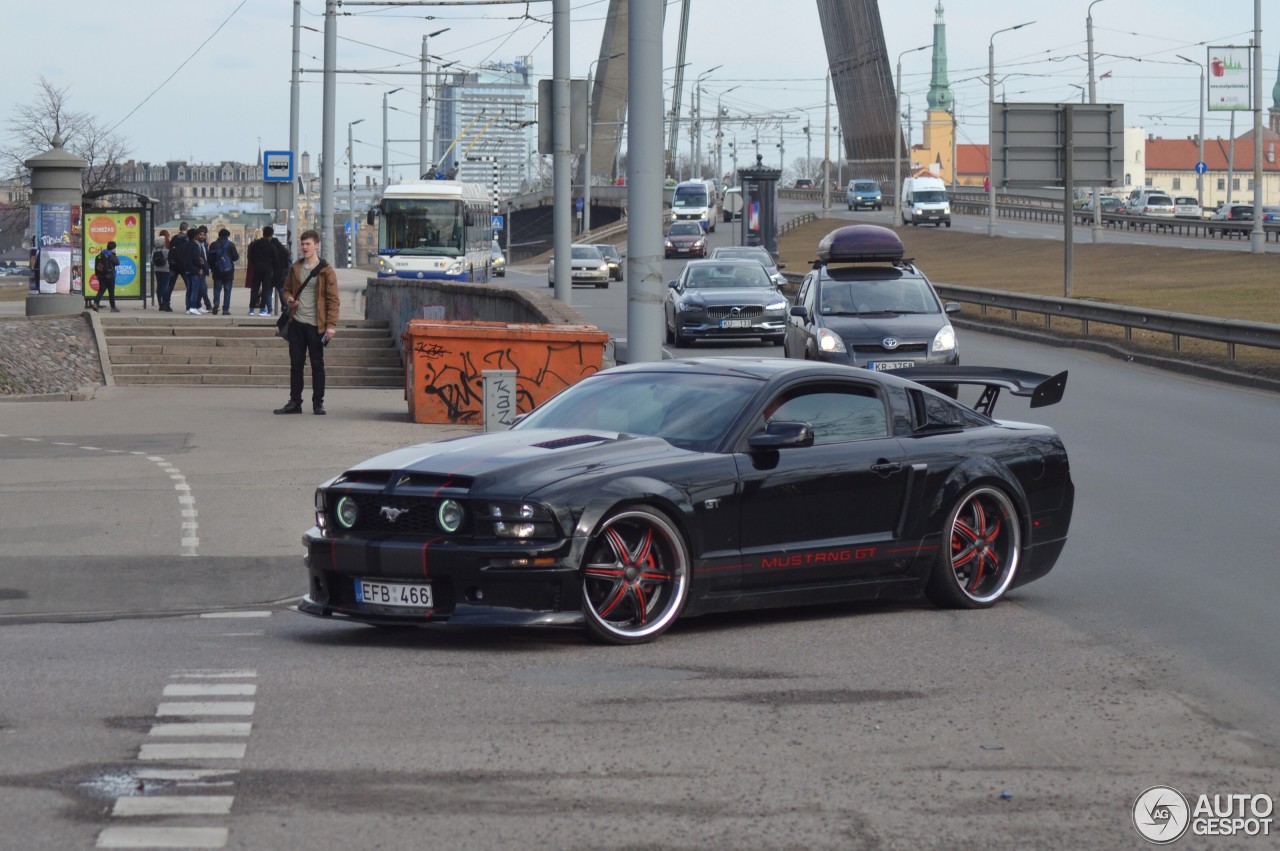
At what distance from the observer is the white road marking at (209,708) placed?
6520 millimetres

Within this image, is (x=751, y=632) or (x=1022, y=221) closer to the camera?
(x=751, y=632)

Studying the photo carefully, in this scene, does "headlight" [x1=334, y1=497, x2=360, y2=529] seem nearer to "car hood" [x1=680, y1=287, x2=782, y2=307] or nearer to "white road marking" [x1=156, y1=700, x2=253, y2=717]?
"white road marking" [x1=156, y1=700, x2=253, y2=717]

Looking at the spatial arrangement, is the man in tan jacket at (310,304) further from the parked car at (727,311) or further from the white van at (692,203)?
the white van at (692,203)

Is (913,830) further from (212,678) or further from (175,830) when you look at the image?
(212,678)

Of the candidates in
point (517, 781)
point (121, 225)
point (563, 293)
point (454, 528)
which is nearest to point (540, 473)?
point (454, 528)

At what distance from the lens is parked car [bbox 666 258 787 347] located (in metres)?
30.1

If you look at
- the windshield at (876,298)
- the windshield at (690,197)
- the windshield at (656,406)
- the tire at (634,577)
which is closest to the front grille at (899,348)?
the windshield at (876,298)

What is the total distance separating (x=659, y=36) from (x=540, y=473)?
6.31 meters

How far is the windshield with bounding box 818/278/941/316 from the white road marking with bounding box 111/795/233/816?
1683 centimetres

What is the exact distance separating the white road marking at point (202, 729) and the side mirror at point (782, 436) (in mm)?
2915

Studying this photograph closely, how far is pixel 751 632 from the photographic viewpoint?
330 inches

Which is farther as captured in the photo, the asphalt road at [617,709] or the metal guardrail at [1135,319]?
the metal guardrail at [1135,319]

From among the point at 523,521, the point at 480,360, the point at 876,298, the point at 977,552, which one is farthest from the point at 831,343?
the point at 523,521

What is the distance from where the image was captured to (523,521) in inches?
299
